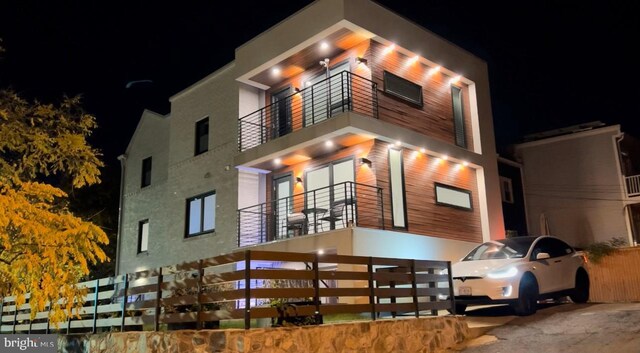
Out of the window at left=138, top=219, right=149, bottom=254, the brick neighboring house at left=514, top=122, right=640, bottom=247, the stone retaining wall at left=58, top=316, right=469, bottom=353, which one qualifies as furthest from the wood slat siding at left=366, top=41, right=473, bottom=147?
the window at left=138, top=219, right=149, bottom=254

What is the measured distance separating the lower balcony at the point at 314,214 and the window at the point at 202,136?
3650 millimetres

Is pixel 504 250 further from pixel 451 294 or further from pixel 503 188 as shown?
pixel 503 188

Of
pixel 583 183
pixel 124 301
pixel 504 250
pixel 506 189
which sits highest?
pixel 583 183

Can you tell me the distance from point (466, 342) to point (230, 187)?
10104 millimetres

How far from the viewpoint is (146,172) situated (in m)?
23.8

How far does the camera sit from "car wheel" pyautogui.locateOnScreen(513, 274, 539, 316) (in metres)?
11.0

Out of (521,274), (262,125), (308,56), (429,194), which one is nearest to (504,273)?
(521,274)

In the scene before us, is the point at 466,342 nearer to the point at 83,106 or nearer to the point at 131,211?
the point at 83,106

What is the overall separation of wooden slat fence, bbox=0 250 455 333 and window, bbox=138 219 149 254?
9937 millimetres

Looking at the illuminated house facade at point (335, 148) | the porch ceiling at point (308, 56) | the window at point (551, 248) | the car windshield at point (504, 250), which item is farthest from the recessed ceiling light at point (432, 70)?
the window at point (551, 248)

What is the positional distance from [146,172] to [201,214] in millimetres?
5581

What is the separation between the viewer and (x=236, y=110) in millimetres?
18719

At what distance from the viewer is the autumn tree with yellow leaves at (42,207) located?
26.1ft

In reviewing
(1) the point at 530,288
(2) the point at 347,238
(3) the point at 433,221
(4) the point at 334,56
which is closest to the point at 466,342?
(1) the point at 530,288
